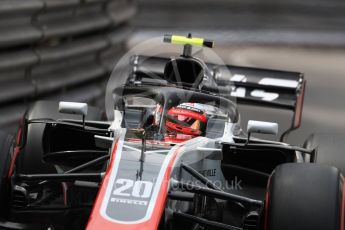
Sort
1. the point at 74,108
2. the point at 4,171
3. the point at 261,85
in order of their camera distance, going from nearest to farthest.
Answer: the point at 4,171, the point at 74,108, the point at 261,85

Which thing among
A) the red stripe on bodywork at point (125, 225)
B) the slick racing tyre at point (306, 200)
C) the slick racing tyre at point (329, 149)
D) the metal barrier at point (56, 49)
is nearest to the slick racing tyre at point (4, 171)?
the red stripe on bodywork at point (125, 225)

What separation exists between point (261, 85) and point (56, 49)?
1837 mm

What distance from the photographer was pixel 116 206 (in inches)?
174

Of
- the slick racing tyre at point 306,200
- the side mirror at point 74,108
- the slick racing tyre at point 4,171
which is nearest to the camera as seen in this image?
the slick racing tyre at point 306,200

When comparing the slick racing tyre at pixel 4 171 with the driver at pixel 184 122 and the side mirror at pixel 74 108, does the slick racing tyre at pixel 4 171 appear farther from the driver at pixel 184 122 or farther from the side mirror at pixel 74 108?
the driver at pixel 184 122

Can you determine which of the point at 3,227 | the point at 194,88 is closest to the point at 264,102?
the point at 194,88

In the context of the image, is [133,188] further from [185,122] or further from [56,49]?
[56,49]

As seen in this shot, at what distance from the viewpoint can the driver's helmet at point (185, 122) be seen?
545 centimetres

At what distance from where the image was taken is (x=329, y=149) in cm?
567

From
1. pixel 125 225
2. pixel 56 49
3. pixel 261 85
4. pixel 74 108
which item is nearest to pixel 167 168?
pixel 125 225

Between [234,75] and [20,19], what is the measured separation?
1.87 meters

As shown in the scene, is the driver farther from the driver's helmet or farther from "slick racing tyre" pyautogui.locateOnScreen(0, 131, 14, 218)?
"slick racing tyre" pyautogui.locateOnScreen(0, 131, 14, 218)

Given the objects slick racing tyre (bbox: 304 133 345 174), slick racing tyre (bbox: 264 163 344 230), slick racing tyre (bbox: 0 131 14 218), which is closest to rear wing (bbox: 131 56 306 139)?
slick racing tyre (bbox: 304 133 345 174)

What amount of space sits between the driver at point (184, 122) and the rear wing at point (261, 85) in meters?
1.62
